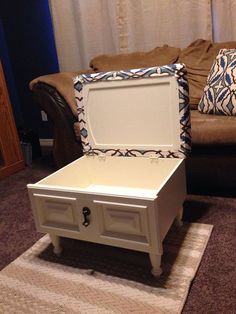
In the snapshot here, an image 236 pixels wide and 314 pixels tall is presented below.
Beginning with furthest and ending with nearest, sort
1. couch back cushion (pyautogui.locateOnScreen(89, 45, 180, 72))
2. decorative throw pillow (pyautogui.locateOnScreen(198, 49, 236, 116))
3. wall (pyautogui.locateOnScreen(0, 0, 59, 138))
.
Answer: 1. wall (pyautogui.locateOnScreen(0, 0, 59, 138))
2. couch back cushion (pyautogui.locateOnScreen(89, 45, 180, 72))
3. decorative throw pillow (pyautogui.locateOnScreen(198, 49, 236, 116))

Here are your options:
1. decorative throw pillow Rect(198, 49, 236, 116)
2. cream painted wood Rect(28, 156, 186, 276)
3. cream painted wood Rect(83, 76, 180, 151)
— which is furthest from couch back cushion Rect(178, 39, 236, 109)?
cream painted wood Rect(28, 156, 186, 276)

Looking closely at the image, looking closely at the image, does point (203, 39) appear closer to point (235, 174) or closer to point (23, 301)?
point (235, 174)

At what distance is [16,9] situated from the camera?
2623 millimetres

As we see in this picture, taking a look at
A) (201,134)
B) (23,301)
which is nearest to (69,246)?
(23,301)

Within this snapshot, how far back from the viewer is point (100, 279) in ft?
3.59

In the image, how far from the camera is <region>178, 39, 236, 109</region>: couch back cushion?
6.14 feet

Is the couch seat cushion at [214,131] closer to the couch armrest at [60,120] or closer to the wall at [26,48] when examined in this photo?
the couch armrest at [60,120]

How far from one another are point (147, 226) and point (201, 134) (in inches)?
26.6

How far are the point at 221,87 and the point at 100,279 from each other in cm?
114

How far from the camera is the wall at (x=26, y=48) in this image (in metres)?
2.61

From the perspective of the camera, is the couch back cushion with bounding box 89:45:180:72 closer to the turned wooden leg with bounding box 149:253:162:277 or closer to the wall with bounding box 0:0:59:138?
the wall with bounding box 0:0:59:138

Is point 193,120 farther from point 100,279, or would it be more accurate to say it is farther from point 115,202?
point 100,279

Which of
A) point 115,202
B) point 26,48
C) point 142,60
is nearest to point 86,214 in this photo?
point 115,202

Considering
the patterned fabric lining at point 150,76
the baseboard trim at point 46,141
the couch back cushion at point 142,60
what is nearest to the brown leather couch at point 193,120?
the couch back cushion at point 142,60
